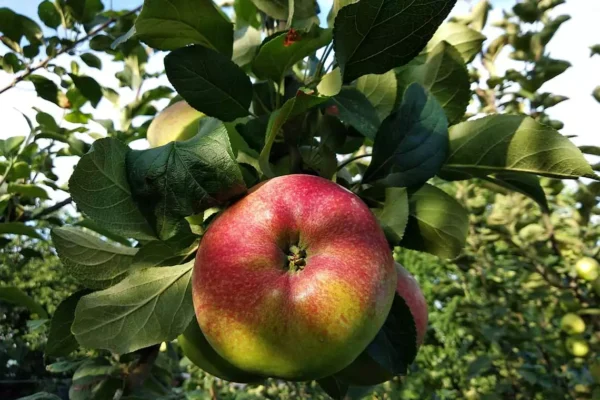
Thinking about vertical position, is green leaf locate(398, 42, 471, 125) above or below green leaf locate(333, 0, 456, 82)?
below

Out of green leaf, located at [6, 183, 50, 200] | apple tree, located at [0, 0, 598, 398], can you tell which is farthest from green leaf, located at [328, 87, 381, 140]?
green leaf, located at [6, 183, 50, 200]

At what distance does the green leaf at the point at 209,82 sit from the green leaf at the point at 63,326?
0.29m

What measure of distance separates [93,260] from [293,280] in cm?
30

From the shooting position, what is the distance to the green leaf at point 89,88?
149 centimetres

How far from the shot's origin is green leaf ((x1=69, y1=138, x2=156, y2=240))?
0.56m

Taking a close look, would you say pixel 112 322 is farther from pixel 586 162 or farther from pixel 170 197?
pixel 586 162

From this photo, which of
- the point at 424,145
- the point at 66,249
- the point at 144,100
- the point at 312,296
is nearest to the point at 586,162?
the point at 424,145

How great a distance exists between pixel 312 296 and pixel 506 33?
158cm

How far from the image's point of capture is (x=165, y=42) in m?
0.67

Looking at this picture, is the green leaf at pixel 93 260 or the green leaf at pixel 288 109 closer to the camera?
the green leaf at pixel 288 109

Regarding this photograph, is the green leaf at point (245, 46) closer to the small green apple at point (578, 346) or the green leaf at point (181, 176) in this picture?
the green leaf at point (181, 176)

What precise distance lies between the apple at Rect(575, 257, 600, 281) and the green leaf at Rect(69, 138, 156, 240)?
1.39 m

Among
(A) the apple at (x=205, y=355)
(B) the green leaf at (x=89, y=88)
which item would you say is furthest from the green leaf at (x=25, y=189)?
(A) the apple at (x=205, y=355)

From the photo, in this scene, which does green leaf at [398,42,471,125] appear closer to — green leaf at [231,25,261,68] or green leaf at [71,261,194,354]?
green leaf at [231,25,261,68]
